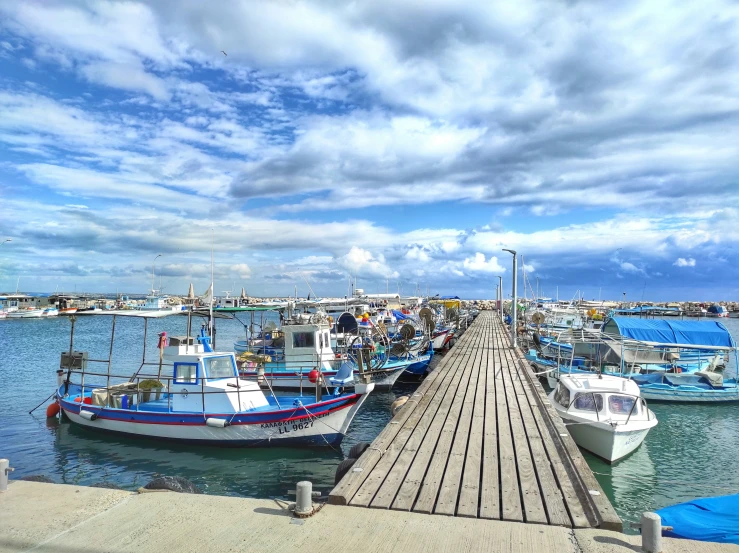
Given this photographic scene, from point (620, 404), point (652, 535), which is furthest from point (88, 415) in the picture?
point (652, 535)

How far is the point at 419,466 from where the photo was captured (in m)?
8.05

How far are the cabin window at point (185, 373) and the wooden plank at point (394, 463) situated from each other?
6996 millimetres

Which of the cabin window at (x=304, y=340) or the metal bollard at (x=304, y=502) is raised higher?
the cabin window at (x=304, y=340)

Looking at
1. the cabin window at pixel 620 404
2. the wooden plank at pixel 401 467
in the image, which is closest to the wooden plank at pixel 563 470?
the cabin window at pixel 620 404

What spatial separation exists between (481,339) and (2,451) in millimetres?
27080

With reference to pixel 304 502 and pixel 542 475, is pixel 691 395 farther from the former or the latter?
pixel 304 502

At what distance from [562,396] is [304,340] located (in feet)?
40.3

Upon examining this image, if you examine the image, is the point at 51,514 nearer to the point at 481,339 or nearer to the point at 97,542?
the point at 97,542

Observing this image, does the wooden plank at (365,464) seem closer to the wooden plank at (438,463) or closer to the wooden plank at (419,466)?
the wooden plank at (419,466)

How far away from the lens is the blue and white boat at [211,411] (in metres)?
14.5

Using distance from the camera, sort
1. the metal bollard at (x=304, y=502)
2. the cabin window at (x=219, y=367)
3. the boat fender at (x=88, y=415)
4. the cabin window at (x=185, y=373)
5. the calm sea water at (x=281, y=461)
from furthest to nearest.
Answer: the boat fender at (x=88, y=415), the cabin window at (x=219, y=367), the cabin window at (x=185, y=373), the calm sea water at (x=281, y=461), the metal bollard at (x=304, y=502)

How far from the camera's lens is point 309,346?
77.5 ft

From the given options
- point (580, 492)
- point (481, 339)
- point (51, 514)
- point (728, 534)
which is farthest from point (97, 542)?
point (481, 339)

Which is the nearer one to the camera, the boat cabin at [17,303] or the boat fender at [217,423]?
the boat fender at [217,423]
